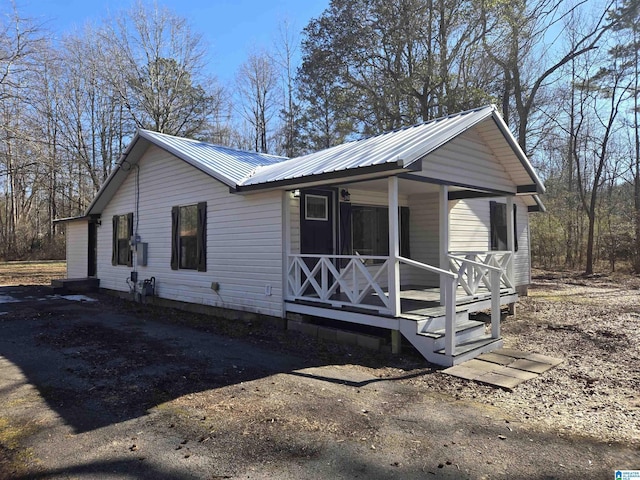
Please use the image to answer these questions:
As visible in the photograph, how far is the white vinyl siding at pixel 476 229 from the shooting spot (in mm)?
10336

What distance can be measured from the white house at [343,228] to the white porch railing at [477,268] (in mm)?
42

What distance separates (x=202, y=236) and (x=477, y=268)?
564 cm

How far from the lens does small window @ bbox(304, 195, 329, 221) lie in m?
8.17

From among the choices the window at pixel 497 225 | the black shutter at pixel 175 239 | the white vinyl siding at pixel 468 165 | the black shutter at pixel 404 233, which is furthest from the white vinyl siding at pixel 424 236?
the black shutter at pixel 175 239

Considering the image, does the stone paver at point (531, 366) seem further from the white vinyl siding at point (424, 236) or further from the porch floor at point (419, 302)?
the white vinyl siding at point (424, 236)

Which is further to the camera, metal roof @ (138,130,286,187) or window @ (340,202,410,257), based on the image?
window @ (340,202,410,257)

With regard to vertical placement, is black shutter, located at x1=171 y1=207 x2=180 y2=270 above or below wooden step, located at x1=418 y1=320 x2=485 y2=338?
above

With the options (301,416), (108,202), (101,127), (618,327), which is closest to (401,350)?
(301,416)

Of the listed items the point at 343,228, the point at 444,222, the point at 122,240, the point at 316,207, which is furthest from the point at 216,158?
the point at 444,222

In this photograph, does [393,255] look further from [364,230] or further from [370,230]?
[370,230]

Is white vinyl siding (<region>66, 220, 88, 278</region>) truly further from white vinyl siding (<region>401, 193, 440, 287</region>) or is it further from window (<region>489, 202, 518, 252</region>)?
window (<region>489, 202, 518, 252</region>)

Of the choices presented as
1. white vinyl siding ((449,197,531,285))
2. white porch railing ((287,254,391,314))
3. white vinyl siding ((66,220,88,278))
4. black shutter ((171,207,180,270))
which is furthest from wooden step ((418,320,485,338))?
white vinyl siding ((66,220,88,278))

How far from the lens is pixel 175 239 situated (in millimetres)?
10203

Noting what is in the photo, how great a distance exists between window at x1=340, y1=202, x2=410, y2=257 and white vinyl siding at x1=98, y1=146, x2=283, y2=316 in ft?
5.36
